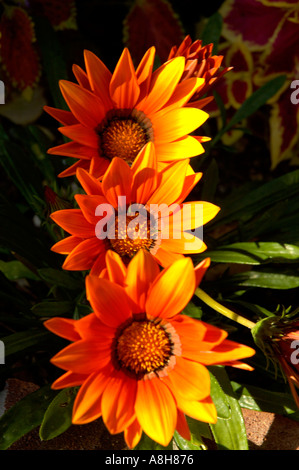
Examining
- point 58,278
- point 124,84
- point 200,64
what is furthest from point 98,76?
point 58,278

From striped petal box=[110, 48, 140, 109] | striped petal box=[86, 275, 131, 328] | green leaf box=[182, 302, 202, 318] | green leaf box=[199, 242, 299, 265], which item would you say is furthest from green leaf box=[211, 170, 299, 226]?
striped petal box=[86, 275, 131, 328]

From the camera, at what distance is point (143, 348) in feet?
2.32

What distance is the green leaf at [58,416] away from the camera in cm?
76

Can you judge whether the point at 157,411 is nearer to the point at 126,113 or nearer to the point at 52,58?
the point at 126,113

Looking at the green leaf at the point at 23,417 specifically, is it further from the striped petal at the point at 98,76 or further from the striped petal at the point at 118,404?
the striped petal at the point at 98,76

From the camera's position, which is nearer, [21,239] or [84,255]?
[84,255]

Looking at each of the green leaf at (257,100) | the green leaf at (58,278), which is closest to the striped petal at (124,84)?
the green leaf at (58,278)

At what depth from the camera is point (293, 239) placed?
105 centimetres

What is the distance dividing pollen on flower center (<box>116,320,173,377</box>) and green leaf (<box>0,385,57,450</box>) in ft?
0.85

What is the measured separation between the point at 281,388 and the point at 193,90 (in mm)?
687

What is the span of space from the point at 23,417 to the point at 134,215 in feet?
1.39

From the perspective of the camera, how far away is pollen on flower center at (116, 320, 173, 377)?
0.69 m

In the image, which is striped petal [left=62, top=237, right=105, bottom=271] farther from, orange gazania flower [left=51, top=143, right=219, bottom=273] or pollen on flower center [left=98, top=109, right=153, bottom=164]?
pollen on flower center [left=98, top=109, right=153, bottom=164]
